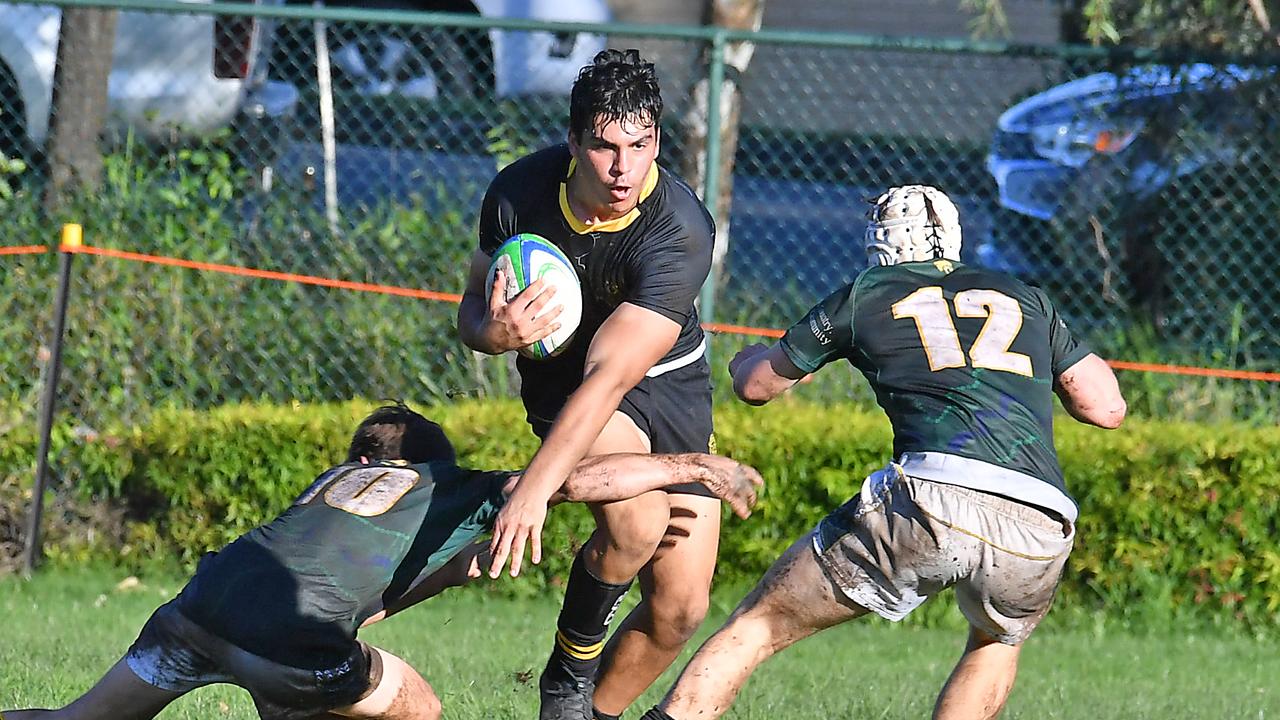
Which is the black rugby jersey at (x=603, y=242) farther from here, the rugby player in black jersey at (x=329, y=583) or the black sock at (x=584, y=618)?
the rugby player in black jersey at (x=329, y=583)

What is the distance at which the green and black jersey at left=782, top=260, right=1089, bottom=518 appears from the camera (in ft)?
13.9

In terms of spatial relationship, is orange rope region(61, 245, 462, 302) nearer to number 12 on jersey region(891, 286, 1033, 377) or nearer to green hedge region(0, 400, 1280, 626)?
green hedge region(0, 400, 1280, 626)

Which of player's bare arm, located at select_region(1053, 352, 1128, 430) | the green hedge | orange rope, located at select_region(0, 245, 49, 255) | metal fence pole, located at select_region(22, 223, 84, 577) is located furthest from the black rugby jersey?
orange rope, located at select_region(0, 245, 49, 255)

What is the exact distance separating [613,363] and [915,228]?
3.07 ft

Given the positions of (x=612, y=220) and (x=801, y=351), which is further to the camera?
(x=612, y=220)

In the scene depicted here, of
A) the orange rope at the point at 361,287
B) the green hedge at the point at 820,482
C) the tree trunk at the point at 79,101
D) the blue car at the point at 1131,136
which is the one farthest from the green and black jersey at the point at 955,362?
the tree trunk at the point at 79,101

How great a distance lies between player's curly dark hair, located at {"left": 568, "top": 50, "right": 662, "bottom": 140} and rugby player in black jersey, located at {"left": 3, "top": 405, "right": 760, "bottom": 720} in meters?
0.88

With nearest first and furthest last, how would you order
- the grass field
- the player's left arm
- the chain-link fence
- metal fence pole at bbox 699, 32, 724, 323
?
the player's left arm, the grass field, metal fence pole at bbox 699, 32, 724, 323, the chain-link fence

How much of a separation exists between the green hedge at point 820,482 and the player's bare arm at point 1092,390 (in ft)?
9.72

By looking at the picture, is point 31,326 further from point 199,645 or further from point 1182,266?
point 1182,266

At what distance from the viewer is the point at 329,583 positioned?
390cm

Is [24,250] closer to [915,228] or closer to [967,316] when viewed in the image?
[915,228]

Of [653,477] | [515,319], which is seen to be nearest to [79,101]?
[515,319]

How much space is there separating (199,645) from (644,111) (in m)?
1.72
